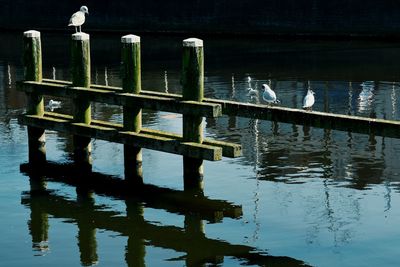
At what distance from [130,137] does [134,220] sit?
92.4 inches

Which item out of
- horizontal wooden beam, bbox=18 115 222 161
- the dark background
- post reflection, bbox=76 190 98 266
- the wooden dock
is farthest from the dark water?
the dark background

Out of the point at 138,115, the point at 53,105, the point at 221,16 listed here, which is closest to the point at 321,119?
the point at 138,115

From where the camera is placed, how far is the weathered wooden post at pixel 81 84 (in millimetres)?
18688

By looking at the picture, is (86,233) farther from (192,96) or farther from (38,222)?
(192,96)

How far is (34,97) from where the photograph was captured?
1966cm

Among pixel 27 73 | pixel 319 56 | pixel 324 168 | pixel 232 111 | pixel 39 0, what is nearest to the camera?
pixel 232 111

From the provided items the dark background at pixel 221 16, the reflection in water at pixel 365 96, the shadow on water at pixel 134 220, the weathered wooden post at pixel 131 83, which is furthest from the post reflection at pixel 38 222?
the dark background at pixel 221 16

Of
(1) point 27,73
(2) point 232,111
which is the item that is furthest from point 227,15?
(2) point 232,111

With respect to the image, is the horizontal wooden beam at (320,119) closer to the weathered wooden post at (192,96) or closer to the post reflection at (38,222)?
the weathered wooden post at (192,96)

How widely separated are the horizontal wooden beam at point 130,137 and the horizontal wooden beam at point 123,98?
0.47 metres

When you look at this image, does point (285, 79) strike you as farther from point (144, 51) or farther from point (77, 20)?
point (144, 51)

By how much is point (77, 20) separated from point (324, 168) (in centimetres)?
859

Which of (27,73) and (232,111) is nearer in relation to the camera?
(232,111)

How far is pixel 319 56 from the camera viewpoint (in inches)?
1576
